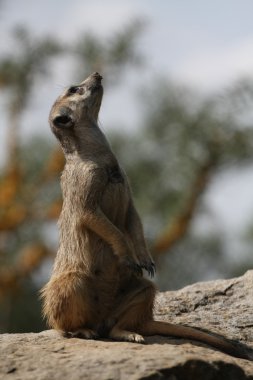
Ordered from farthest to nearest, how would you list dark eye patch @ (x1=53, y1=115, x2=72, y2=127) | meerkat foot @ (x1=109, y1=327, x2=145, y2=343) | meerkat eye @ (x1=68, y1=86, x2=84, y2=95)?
meerkat eye @ (x1=68, y1=86, x2=84, y2=95)
dark eye patch @ (x1=53, y1=115, x2=72, y2=127)
meerkat foot @ (x1=109, y1=327, x2=145, y2=343)

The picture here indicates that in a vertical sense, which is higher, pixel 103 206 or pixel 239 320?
pixel 103 206

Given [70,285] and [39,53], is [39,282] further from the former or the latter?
[70,285]

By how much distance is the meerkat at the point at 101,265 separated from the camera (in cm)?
830

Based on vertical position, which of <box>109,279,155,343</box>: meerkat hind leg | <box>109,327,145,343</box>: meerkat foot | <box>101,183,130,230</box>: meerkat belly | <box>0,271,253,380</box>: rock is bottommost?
<box>0,271,253,380</box>: rock

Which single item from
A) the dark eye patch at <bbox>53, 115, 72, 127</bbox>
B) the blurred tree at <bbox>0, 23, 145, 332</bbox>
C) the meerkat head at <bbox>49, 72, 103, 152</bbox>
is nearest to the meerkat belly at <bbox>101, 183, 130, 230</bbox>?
the meerkat head at <bbox>49, 72, 103, 152</bbox>

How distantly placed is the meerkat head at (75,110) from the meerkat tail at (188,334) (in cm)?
188

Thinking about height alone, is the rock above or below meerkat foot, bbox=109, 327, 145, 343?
below

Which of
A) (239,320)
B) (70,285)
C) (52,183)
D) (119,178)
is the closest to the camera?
(70,285)

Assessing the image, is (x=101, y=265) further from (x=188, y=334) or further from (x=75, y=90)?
(x=75, y=90)

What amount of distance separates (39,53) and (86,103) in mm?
17424

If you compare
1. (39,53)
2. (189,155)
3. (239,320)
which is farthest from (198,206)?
(239,320)

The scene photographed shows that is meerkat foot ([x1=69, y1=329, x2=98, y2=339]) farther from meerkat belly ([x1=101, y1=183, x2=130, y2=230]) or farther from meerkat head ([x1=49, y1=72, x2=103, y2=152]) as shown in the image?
meerkat head ([x1=49, y1=72, x2=103, y2=152])

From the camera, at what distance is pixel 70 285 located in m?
8.24

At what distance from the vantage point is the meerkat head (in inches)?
357
